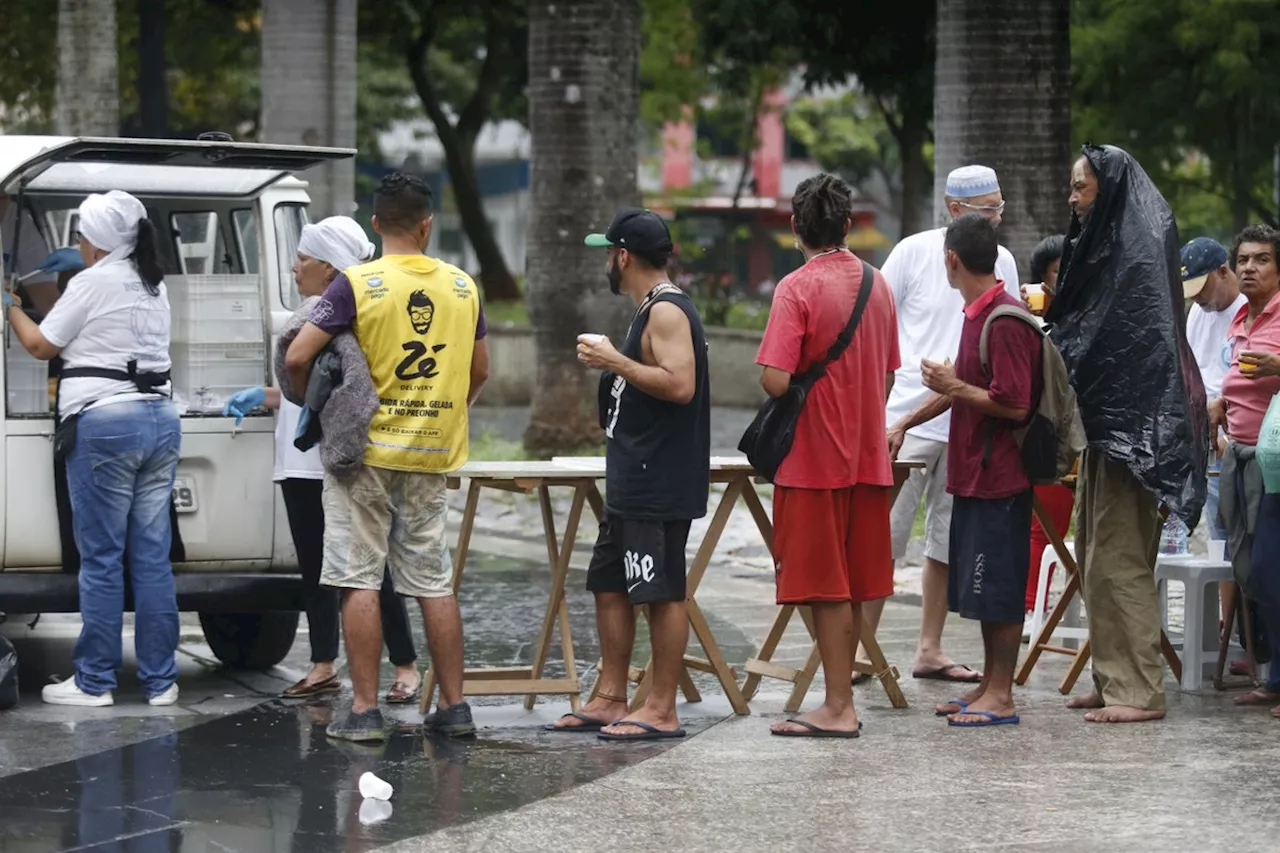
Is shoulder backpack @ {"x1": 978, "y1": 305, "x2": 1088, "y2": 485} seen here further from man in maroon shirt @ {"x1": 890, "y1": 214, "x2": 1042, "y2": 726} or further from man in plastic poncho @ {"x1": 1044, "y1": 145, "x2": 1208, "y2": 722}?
man in plastic poncho @ {"x1": 1044, "y1": 145, "x2": 1208, "y2": 722}

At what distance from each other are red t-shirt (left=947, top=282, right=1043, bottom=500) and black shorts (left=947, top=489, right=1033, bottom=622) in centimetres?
7

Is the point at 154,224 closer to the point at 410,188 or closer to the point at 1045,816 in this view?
the point at 410,188

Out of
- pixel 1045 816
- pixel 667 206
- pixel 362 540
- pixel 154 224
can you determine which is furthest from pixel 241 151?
pixel 667 206

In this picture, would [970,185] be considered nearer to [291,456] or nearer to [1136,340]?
[1136,340]

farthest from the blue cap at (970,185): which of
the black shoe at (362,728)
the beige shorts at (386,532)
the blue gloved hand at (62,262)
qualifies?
the blue gloved hand at (62,262)

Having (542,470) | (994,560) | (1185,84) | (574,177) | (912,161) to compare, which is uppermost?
(1185,84)

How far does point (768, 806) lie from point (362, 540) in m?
1.81

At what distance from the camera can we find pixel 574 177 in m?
15.2

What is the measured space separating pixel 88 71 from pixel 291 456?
9532mm

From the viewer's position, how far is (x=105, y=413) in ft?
25.4

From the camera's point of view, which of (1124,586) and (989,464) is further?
(1124,586)

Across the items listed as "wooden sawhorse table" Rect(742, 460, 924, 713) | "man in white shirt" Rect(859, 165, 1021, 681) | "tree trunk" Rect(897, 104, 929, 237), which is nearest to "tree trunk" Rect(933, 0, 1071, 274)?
"man in white shirt" Rect(859, 165, 1021, 681)

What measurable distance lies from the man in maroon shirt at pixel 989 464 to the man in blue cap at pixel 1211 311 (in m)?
1.67

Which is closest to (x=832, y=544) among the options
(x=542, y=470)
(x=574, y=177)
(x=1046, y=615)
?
(x=542, y=470)
